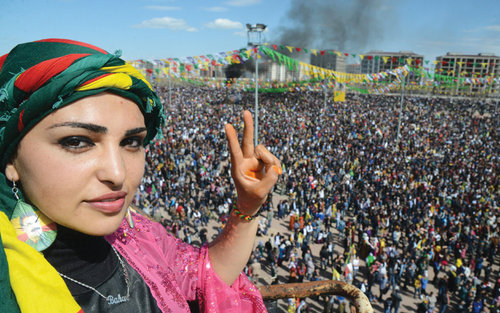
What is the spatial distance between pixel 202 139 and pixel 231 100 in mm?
18447

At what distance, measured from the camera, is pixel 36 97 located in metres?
0.98

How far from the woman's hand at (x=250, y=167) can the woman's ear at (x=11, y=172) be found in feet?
2.77

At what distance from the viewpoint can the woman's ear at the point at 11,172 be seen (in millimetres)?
1067

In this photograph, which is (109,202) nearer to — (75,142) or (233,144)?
(75,142)

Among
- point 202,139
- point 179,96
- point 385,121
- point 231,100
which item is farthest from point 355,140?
point 179,96

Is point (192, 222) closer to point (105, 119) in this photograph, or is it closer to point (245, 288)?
point (245, 288)

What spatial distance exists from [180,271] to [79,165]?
3.33 feet

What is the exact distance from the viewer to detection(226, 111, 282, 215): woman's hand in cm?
160

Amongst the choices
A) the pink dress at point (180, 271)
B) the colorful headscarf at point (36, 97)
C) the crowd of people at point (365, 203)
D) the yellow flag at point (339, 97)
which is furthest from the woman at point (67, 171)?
the yellow flag at point (339, 97)

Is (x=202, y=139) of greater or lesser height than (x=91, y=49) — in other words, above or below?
below

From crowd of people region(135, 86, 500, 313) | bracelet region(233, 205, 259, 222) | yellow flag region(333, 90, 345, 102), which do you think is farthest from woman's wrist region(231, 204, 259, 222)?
yellow flag region(333, 90, 345, 102)

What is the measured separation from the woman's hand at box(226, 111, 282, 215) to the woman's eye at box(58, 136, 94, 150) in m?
0.67

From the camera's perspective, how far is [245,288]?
6.19 feet

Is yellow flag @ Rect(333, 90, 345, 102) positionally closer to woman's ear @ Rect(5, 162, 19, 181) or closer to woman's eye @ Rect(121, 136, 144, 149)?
woman's eye @ Rect(121, 136, 144, 149)
